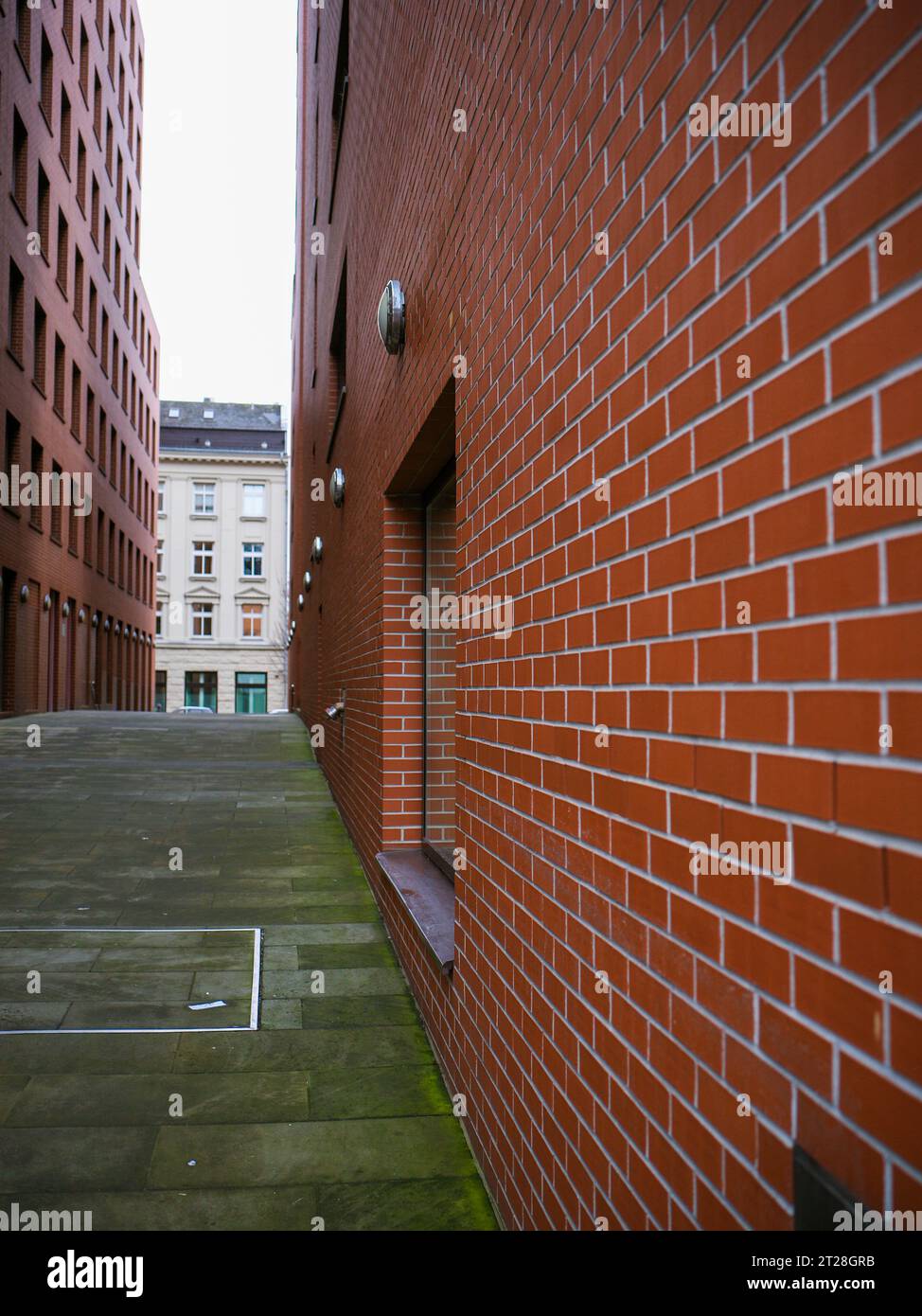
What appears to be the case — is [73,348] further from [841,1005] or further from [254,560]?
[841,1005]

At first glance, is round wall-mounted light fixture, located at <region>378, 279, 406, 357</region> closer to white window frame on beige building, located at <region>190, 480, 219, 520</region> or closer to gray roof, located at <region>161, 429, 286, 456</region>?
white window frame on beige building, located at <region>190, 480, 219, 520</region>

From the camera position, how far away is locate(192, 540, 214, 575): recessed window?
185 feet

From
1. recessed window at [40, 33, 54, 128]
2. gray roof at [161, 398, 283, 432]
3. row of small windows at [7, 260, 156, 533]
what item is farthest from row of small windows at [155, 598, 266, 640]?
recessed window at [40, 33, 54, 128]

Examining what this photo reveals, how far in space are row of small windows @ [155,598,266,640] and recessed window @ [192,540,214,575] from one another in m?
1.87

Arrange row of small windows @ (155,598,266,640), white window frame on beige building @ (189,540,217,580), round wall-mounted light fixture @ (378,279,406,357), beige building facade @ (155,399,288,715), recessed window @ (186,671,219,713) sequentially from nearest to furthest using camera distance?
round wall-mounted light fixture @ (378,279,406,357) < beige building facade @ (155,399,288,715) < recessed window @ (186,671,219,713) < row of small windows @ (155,598,266,640) < white window frame on beige building @ (189,540,217,580)

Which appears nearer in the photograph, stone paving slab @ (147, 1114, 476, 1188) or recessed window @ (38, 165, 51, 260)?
stone paving slab @ (147, 1114, 476, 1188)

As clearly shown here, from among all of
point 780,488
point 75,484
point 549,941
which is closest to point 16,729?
point 75,484

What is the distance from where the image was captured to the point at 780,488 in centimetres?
126

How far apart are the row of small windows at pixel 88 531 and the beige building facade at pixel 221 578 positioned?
9.58m

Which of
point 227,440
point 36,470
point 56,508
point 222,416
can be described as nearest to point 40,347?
point 36,470

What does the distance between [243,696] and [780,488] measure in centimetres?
5637
